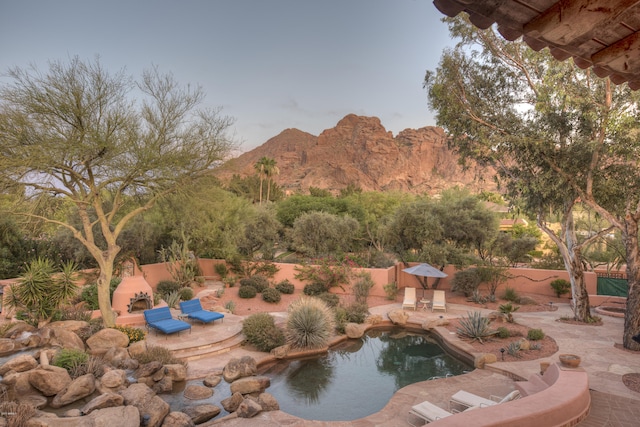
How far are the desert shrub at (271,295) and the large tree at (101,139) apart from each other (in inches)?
245

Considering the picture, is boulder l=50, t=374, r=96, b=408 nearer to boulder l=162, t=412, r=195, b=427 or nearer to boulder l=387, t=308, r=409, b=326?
boulder l=162, t=412, r=195, b=427

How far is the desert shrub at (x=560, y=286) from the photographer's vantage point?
16438mm

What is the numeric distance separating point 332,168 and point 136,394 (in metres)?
96.3

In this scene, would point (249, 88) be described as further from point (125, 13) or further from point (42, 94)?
point (42, 94)

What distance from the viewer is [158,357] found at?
9141mm

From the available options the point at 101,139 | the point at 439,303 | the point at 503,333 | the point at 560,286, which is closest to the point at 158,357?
the point at 101,139

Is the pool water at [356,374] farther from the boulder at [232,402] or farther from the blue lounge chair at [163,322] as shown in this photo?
the blue lounge chair at [163,322]

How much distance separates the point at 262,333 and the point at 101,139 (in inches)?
268

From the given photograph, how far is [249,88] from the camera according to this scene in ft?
103

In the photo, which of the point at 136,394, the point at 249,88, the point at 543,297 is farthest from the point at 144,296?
the point at 249,88

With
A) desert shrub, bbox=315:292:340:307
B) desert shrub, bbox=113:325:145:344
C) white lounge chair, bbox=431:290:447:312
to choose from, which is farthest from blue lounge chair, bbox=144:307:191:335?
white lounge chair, bbox=431:290:447:312

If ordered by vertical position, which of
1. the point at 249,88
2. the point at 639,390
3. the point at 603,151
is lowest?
the point at 639,390

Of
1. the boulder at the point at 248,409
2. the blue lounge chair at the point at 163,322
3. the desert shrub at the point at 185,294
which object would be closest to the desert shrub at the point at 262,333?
the blue lounge chair at the point at 163,322

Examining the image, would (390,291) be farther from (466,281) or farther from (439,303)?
(466,281)
